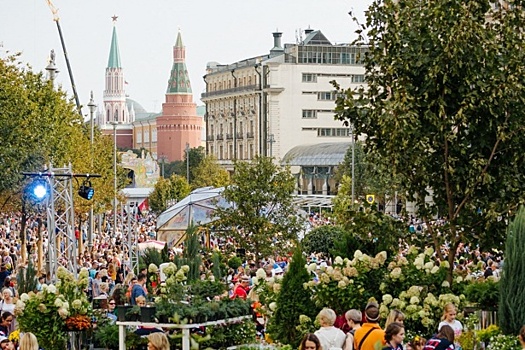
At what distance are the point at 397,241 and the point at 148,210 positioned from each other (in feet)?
312

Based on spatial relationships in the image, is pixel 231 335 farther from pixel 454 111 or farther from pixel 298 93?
pixel 298 93

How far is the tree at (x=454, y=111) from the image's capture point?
17.9 metres

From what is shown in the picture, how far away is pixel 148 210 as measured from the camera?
371 ft

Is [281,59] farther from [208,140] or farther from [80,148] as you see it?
[80,148]

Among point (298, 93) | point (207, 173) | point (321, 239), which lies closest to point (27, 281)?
point (321, 239)

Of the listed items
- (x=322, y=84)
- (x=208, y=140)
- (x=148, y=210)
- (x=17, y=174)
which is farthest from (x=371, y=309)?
(x=208, y=140)

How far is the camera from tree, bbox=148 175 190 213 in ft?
356

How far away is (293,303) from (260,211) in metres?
27.7

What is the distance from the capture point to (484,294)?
16625 mm

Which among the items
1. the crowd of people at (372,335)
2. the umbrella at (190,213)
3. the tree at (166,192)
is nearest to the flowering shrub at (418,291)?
the crowd of people at (372,335)

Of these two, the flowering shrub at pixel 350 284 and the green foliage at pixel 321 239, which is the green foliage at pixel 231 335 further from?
the green foliage at pixel 321 239

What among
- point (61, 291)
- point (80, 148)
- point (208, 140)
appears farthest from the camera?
point (208, 140)

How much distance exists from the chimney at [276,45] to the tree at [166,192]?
1168 inches

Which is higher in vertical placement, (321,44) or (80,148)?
(321,44)
